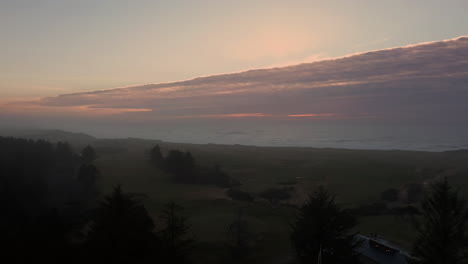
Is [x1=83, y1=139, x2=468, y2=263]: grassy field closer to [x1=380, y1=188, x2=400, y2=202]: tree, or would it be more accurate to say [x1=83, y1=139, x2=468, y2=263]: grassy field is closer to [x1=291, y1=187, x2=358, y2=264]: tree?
[x1=380, y1=188, x2=400, y2=202]: tree

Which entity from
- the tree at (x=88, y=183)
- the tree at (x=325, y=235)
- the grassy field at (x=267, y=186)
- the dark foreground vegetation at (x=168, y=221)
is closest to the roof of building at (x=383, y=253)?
the dark foreground vegetation at (x=168, y=221)

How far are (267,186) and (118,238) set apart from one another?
54806 mm

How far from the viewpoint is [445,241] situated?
1684cm

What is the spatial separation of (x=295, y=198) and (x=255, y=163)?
41.1 metres

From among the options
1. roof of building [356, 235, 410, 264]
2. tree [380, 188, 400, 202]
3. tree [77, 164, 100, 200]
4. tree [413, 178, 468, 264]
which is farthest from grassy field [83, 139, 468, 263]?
tree [413, 178, 468, 264]

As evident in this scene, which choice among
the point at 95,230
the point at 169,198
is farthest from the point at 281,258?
the point at 169,198

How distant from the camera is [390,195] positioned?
5991 centimetres

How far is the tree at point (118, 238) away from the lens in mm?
17734

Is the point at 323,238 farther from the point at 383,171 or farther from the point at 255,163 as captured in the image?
the point at 255,163

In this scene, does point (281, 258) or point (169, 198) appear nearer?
point (281, 258)

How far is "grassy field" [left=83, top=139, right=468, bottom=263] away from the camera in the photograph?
3641 centimetres

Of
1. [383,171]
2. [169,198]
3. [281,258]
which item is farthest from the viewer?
[383,171]

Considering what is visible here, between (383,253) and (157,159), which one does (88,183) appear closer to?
(157,159)

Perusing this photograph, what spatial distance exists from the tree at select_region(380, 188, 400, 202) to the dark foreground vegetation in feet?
0.79
